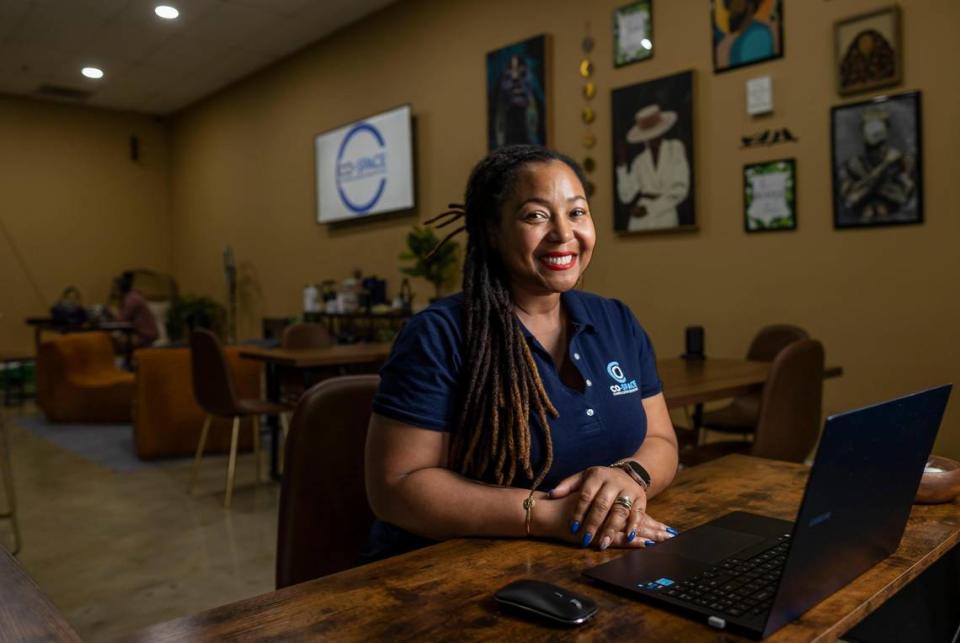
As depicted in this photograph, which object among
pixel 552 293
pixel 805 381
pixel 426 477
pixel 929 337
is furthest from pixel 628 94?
pixel 426 477

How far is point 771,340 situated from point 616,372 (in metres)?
2.54

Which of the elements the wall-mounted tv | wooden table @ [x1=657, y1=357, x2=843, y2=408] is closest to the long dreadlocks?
wooden table @ [x1=657, y1=357, x2=843, y2=408]

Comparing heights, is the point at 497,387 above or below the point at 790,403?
above

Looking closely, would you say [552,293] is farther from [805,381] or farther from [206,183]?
[206,183]

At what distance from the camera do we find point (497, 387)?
118cm

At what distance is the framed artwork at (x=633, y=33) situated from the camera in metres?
4.35

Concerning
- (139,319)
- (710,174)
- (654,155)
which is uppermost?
(654,155)

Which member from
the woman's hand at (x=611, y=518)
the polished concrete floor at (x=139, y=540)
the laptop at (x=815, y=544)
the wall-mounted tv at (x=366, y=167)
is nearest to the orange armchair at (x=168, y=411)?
the polished concrete floor at (x=139, y=540)

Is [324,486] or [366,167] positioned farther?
[366,167]

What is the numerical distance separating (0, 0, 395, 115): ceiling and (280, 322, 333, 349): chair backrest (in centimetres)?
275

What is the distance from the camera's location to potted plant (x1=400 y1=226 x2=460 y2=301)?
5.38 metres

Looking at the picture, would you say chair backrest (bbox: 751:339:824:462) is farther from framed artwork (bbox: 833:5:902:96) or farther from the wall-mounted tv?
the wall-mounted tv

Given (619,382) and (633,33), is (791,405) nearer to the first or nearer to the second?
(619,382)

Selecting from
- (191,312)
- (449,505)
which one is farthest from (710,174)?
(191,312)
